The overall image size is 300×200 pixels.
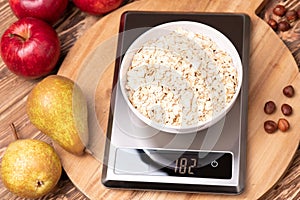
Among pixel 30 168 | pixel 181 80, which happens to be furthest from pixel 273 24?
pixel 30 168

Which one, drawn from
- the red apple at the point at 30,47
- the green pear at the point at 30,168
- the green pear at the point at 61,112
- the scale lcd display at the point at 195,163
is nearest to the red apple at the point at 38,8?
the red apple at the point at 30,47

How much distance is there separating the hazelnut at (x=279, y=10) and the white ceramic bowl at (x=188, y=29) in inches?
7.4

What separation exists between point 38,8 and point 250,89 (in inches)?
19.7

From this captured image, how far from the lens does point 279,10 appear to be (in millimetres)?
1575

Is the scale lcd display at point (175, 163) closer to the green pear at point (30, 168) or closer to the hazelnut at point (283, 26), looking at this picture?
the green pear at point (30, 168)

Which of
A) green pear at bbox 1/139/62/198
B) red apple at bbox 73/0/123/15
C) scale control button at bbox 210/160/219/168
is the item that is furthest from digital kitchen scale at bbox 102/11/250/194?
red apple at bbox 73/0/123/15

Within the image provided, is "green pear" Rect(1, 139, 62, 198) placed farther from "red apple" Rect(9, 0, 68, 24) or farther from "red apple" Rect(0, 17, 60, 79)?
"red apple" Rect(9, 0, 68, 24)

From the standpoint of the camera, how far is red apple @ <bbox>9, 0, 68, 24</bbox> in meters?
1.57

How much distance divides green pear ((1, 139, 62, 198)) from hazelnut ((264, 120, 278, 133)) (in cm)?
42

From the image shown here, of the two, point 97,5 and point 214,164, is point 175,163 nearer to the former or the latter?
point 214,164

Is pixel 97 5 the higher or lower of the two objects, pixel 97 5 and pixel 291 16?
the lower

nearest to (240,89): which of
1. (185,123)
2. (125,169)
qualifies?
(185,123)

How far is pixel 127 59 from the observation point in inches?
57.2

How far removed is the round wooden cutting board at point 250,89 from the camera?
55.1 inches
